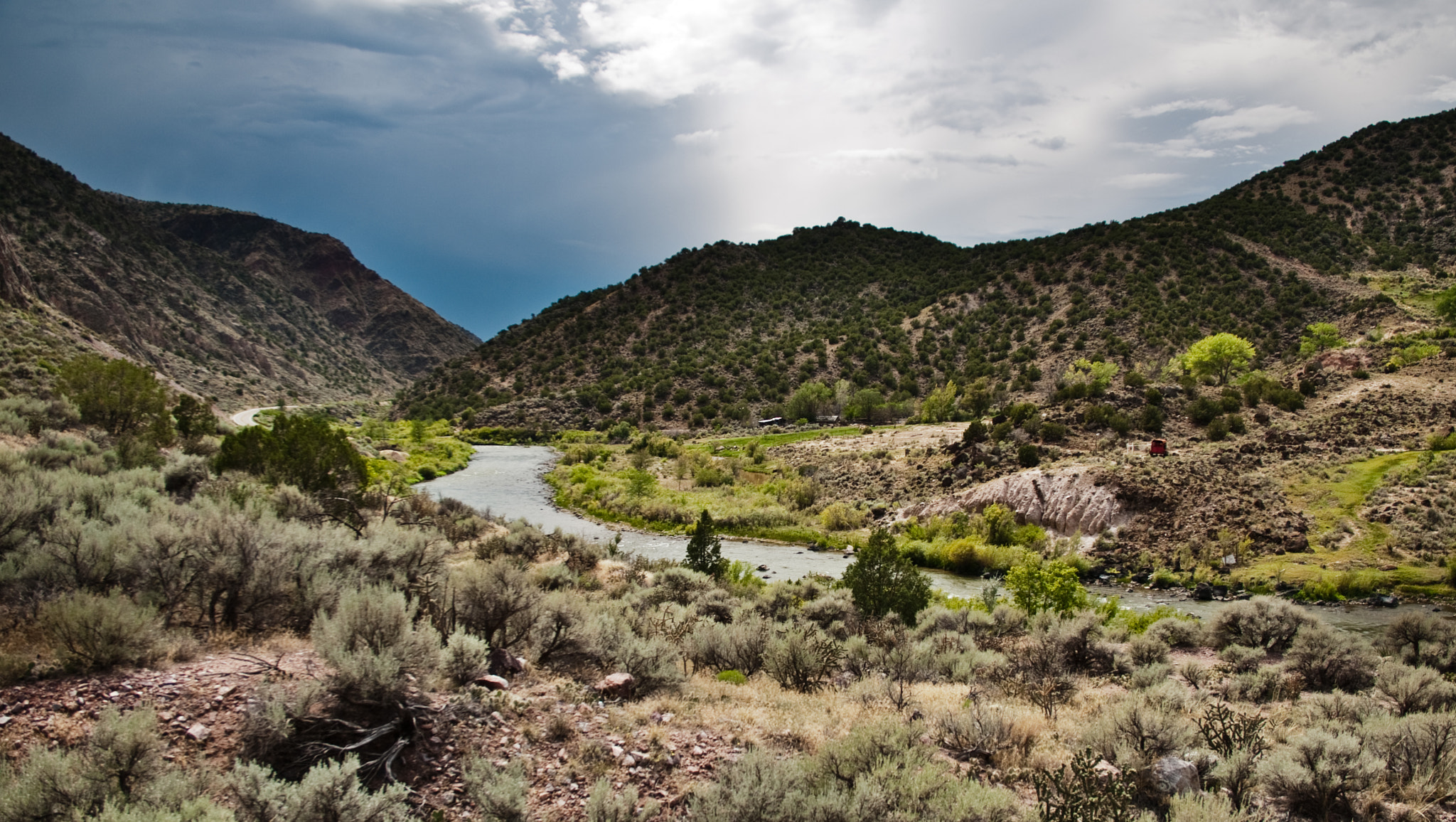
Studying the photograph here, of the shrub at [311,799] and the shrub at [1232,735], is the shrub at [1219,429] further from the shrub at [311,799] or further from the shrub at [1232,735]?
the shrub at [311,799]

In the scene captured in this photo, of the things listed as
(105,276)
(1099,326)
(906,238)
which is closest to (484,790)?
(1099,326)

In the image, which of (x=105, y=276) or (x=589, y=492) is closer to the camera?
(x=589, y=492)

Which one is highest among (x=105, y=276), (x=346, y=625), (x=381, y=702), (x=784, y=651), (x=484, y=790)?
(x=105, y=276)

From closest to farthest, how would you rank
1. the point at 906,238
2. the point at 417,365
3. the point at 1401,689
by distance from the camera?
Result: the point at 1401,689, the point at 906,238, the point at 417,365

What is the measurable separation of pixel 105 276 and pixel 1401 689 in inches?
4006

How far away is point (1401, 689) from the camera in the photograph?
833cm

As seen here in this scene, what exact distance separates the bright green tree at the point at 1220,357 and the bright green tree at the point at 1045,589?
134 ft

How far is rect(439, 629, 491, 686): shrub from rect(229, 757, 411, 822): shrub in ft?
7.24

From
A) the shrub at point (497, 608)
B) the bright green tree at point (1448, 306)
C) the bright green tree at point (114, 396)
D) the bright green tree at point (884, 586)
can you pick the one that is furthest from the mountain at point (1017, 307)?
the shrub at point (497, 608)

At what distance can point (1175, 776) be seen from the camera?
19.8ft

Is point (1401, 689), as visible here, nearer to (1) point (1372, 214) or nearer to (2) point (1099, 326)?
(2) point (1099, 326)

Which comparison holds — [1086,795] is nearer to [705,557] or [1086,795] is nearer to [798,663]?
[798,663]

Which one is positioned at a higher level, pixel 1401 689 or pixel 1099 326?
pixel 1099 326

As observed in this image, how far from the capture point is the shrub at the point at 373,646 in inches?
230
